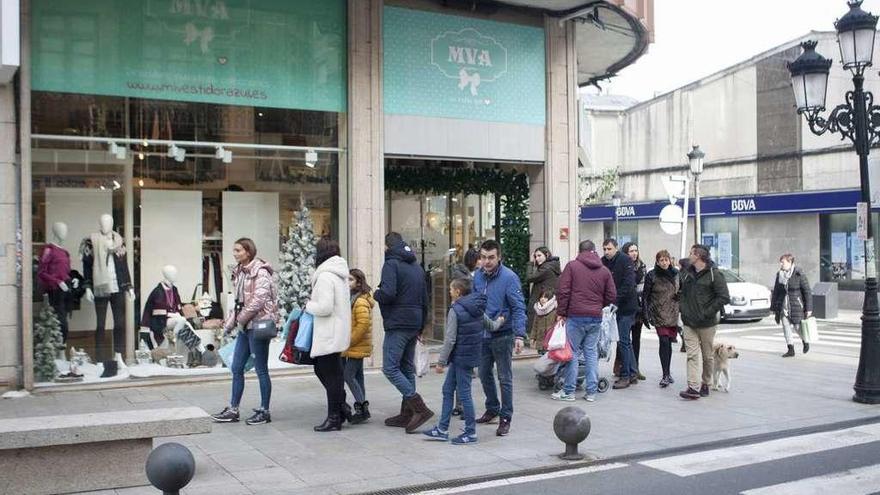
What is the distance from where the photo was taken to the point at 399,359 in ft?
27.6

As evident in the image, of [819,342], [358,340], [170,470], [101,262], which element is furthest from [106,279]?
[819,342]

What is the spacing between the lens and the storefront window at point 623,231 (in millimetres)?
35562

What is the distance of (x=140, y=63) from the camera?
11.0 meters

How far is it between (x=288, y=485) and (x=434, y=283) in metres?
8.84

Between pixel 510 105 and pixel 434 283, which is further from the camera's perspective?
pixel 434 283

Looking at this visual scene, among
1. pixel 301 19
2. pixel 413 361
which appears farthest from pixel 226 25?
pixel 413 361

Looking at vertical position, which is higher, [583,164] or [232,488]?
[583,164]

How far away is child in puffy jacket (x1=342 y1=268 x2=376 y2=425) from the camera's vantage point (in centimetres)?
866

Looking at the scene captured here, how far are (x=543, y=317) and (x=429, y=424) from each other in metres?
2.89

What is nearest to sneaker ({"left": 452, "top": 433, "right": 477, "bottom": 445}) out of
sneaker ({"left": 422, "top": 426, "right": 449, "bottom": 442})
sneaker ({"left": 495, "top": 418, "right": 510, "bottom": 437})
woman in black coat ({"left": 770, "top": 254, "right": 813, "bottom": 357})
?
sneaker ({"left": 422, "top": 426, "right": 449, "bottom": 442})

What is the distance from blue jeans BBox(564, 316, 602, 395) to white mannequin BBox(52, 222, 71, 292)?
253 inches

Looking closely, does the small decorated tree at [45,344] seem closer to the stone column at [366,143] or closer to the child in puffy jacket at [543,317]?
the stone column at [366,143]

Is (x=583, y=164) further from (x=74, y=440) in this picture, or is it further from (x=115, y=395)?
(x=74, y=440)

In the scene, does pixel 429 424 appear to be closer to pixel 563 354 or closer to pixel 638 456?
pixel 563 354
